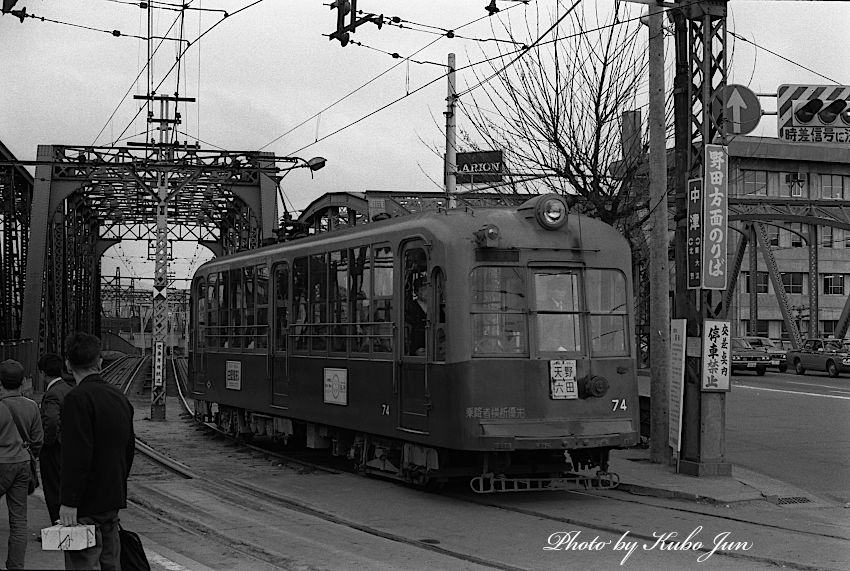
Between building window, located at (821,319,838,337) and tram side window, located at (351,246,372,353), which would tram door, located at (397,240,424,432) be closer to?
tram side window, located at (351,246,372,353)

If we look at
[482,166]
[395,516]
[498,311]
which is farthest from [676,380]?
[482,166]

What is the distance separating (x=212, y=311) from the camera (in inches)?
810

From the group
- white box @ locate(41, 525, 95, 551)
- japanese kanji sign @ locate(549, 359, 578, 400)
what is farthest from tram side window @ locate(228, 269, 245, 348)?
white box @ locate(41, 525, 95, 551)

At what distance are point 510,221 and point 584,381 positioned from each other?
6.50 feet

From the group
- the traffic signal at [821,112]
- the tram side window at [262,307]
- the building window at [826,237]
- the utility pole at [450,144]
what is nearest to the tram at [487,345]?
the tram side window at [262,307]

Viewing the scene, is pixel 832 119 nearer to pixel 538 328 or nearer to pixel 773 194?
pixel 538 328

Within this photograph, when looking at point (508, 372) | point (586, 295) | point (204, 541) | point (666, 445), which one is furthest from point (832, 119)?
point (204, 541)

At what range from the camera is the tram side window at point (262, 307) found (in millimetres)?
17438

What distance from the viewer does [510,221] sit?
41.7ft

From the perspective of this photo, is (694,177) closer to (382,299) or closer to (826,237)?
(382,299)

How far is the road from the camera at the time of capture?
1505 cm

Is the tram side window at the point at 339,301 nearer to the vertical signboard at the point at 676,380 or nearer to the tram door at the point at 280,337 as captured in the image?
the tram door at the point at 280,337

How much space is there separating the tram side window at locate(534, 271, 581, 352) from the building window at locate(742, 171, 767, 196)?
60.1 m

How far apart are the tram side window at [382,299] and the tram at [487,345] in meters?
0.02
